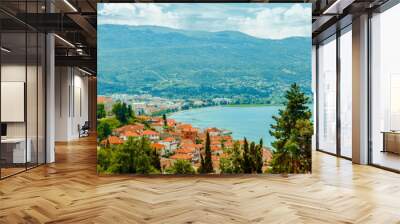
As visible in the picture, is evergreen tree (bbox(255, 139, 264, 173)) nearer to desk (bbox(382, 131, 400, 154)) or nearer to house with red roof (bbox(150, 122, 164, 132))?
house with red roof (bbox(150, 122, 164, 132))

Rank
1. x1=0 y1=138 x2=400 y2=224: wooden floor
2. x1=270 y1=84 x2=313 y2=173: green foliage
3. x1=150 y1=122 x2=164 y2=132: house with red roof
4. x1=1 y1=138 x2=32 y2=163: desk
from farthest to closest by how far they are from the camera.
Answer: x1=150 y1=122 x2=164 y2=132: house with red roof < x1=270 y1=84 x2=313 y2=173: green foliage < x1=1 y1=138 x2=32 y2=163: desk < x1=0 y1=138 x2=400 y2=224: wooden floor

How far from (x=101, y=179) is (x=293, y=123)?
3282 millimetres

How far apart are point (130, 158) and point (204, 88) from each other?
1712 mm

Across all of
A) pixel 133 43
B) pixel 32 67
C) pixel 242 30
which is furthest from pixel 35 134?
pixel 242 30

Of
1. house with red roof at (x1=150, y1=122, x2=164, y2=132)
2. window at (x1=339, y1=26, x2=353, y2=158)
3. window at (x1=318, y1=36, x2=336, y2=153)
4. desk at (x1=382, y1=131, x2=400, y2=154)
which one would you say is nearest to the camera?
house with red roof at (x1=150, y1=122, x2=164, y2=132)

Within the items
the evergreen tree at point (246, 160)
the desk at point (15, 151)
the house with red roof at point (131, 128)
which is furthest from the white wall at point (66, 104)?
the evergreen tree at point (246, 160)

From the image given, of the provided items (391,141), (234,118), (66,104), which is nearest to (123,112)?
(234,118)

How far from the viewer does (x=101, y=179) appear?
6215 millimetres

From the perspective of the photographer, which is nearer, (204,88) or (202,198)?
(202,198)

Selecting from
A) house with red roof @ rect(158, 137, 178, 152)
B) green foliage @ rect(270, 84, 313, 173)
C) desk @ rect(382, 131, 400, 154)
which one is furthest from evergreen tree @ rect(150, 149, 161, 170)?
desk @ rect(382, 131, 400, 154)

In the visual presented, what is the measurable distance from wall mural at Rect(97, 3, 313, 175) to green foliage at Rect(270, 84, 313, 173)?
0.6 inches

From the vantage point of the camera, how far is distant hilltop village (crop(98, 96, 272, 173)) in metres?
6.42

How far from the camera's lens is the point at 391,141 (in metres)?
7.07

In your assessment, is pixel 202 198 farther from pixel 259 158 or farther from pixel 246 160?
pixel 259 158
